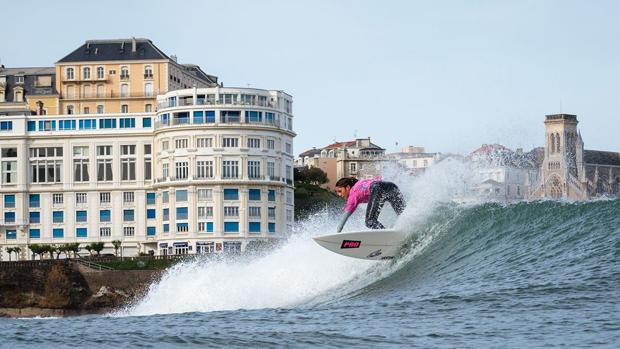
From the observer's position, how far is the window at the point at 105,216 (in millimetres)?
108312

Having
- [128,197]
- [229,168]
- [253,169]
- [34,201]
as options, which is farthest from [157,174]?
[34,201]

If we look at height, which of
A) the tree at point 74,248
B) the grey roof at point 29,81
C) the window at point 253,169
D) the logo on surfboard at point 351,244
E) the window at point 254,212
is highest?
the grey roof at point 29,81

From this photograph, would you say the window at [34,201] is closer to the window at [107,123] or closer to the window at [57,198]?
the window at [57,198]

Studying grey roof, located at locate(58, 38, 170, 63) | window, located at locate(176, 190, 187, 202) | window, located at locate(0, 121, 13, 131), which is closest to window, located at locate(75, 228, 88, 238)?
window, located at locate(176, 190, 187, 202)

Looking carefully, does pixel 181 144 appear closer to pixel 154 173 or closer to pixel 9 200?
pixel 154 173

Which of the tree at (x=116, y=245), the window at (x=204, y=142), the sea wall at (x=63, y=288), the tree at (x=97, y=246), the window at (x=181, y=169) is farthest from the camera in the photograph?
the window at (x=181, y=169)

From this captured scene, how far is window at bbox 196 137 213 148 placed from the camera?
106000 mm

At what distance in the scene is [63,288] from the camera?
82.1 m

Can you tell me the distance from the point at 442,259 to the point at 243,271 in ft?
18.4

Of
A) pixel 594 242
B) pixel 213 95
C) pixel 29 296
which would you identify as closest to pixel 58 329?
pixel 594 242

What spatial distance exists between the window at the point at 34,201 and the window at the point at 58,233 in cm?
250

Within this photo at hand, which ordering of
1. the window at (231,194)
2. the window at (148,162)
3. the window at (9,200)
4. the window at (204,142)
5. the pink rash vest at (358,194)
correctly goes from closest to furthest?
the pink rash vest at (358,194) < the window at (231,194) < the window at (204,142) < the window at (148,162) < the window at (9,200)

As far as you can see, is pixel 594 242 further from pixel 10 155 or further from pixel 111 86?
pixel 111 86

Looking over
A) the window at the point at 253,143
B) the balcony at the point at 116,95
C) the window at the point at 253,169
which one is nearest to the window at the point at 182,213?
the window at the point at 253,169
